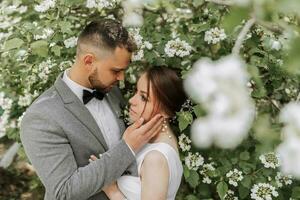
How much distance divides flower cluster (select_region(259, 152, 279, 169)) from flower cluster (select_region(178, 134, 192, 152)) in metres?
0.41

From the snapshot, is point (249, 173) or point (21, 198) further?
point (21, 198)

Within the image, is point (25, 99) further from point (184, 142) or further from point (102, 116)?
point (184, 142)

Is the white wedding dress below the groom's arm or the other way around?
below

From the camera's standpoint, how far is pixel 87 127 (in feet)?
8.55

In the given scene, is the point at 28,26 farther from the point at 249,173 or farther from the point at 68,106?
the point at 249,173

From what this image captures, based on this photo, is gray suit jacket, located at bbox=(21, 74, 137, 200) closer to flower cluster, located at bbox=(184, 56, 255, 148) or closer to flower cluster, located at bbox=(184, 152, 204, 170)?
flower cluster, located at bbox=(184, 152, 204, 170)

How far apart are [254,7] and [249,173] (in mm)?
2149

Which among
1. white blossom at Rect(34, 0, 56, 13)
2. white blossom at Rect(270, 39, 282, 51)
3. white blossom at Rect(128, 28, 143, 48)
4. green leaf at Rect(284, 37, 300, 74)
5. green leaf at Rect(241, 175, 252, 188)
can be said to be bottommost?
green leaf at Rect(241, 175, 252, 188)

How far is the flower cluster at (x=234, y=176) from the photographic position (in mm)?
3049

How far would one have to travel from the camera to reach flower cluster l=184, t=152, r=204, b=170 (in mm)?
3039

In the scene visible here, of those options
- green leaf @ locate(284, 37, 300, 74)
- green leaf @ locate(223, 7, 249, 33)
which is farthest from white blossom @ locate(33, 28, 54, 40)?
green leaf @ locate(284, 37, 300, 74)

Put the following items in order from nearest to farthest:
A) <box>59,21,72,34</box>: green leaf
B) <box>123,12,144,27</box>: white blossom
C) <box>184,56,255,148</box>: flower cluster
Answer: <box>184,56,255,148</box>: flower cluster
<box>59,21,72,34</box>: green leaf
<box>123,12,144,27</box>: white blossom

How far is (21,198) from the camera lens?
16.9ft

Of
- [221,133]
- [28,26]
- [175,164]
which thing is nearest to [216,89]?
[221,133]
